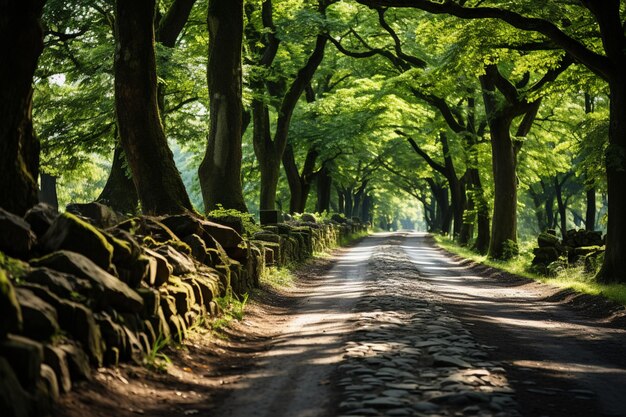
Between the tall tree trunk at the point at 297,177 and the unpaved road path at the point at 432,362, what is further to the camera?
the tall tree trunk at the point at 297,177

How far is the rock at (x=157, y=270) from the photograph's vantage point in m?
8.83

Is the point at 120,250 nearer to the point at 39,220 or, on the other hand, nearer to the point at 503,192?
the point at 39,220

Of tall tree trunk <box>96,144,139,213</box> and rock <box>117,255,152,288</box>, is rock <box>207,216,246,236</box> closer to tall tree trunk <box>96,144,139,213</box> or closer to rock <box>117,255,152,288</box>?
rock <box>117,255,152,288</box>

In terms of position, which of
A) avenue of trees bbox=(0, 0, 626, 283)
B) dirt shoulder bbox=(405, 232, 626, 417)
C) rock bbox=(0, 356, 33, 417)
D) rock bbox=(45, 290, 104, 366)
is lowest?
dirt shoulder bbox=(405, 232, 626, 417)

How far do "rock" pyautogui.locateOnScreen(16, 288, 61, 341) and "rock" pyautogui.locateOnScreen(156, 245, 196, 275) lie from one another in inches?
152

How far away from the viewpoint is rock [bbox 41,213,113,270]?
7.63 metres

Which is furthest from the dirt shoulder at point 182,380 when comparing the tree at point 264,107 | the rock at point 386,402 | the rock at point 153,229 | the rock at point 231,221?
the tree at point 264,107

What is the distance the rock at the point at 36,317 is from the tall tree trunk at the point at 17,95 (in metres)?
2.85

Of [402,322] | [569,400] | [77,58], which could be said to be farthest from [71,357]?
[77,58]

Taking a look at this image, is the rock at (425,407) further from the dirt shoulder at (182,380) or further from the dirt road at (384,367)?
the dirt shoulder at (182,380)

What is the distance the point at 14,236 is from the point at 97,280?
83cm

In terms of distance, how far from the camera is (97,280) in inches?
285

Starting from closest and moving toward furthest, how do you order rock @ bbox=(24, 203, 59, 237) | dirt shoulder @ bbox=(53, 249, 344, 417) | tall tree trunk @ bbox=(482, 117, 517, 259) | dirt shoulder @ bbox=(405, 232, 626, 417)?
1. dirt shoulder @ bbox=(53, 249, 344, 417)
2. dirt shoulder @ bbox=(405, 232, 626, 417)
3. rock @ bbox=(24, 203, 59, 237)
4. tall tree trunk @ bbox=(482, 117, 517, 259)

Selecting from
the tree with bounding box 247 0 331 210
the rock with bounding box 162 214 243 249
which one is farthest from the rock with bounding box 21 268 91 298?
the tree with bounding box 247 0 331 210
